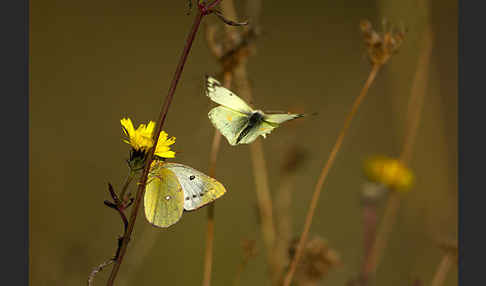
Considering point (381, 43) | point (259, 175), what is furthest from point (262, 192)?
point (381, 43)

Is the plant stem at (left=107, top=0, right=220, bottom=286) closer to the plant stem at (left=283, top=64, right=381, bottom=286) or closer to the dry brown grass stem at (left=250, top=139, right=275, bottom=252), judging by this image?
the plant stem at (left=283, top=64, right=381, bottom=286)

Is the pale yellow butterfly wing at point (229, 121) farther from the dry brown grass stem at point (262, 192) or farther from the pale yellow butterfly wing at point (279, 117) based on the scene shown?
the dry brown grass stem at point (262, 192)

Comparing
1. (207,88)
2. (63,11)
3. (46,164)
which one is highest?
(63,11)

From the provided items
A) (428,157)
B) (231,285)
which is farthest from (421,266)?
(231,285)

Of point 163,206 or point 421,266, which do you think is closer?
point 163,206

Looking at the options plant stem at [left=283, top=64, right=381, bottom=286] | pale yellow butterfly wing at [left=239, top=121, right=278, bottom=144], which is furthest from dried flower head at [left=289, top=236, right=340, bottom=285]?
pale yellow butterfly wing at [left=239, top=121, right=278, bottom=144]

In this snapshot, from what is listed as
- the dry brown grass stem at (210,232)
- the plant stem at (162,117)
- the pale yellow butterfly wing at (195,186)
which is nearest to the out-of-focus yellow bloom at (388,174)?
the dry brown grass stem at (210,232)

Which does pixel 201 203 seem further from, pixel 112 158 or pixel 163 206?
pixel 112 158

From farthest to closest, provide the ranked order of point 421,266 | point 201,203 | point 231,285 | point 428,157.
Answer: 1. point 428,157
2. point 421,266
3. point 231,285
4. point 201,203
